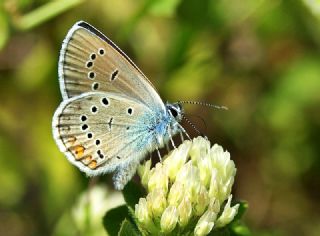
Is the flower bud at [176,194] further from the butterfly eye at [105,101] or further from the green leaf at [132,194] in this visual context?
the butterfly eye at [105,101]

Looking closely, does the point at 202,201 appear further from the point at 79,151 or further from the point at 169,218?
the point at 79,151

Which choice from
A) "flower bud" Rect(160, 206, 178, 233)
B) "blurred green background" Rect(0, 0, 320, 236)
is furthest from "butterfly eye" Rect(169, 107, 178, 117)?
"blurred green background" Rect(0, 0, 320, 236)

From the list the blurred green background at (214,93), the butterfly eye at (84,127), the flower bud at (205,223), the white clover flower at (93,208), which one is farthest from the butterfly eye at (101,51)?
the blurred green background at (214,93)

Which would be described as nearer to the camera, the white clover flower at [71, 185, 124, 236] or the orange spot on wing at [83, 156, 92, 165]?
the orange spot on wing at [83, 156, 92, 165]

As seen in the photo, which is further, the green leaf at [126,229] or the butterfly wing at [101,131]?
the butterfly wing at [101,131]

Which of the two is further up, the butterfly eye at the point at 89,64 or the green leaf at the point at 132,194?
the butterfly eye at the point at 89,64

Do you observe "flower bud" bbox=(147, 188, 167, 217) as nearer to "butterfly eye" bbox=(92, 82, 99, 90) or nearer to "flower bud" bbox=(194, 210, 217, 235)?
"flower bud" bbox=(194, 210, 217, 235)

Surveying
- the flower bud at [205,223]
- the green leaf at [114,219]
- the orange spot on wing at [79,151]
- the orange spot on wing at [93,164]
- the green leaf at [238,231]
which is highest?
the orange spot on wing at [79,151]
